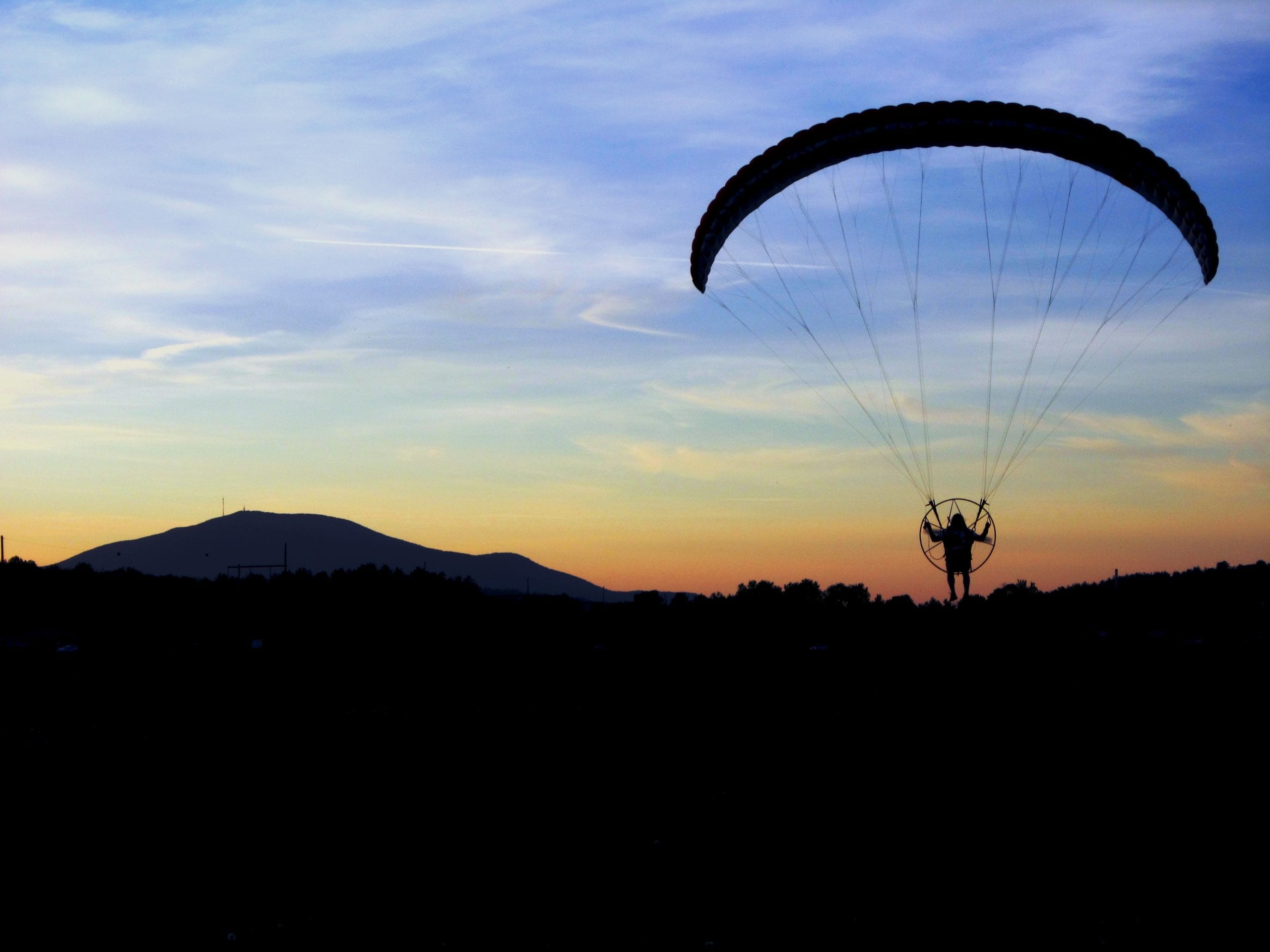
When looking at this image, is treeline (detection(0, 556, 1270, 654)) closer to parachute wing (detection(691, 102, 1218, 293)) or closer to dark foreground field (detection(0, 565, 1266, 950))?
dark foreground field (detection(0, 565, 1266, 950))

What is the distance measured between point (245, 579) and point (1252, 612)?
8125 centimetres

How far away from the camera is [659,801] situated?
47.8ft

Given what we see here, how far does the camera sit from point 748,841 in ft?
43.3

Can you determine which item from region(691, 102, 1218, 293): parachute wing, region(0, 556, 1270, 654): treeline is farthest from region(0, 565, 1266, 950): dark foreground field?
region(691, 102, 1218, 293): parachute wing

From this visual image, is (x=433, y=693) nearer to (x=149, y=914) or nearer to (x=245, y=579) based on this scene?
(x=149, y=914)

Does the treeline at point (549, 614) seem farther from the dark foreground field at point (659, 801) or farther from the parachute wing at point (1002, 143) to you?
the parachute wing at point (1002, 143)

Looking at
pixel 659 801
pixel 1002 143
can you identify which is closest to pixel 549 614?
pixel 1002 143

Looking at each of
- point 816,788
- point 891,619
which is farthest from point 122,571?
point 816,788

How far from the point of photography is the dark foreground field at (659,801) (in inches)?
448

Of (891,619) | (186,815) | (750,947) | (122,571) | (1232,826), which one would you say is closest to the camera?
(750,947)

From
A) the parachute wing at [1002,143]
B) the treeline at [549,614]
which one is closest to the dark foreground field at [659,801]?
the treeline at [549,614]

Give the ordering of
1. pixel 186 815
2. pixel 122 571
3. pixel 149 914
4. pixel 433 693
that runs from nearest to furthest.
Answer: pixel 149 914 → pixel 186 815 → pixel 433 693 → pixel 122 571

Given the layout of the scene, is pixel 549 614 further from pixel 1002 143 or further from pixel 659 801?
pixel 659 801

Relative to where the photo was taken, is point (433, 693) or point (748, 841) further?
point (433, 693)
